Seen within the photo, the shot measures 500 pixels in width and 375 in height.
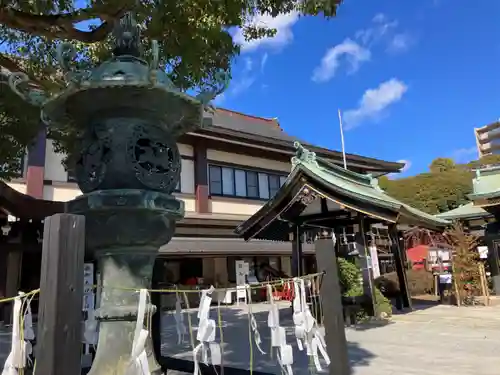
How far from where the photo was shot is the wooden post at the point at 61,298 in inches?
95.8

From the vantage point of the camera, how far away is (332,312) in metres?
3.86

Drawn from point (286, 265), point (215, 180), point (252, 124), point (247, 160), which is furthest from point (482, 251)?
point (252, 124)

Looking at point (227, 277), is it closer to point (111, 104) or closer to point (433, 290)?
point (433, 290)

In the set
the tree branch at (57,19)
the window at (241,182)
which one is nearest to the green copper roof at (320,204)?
the tree branch at (57,19)

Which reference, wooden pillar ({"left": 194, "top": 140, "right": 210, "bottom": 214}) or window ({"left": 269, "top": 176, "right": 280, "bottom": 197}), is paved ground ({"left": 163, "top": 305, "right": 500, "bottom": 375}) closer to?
wooden pillar ({"left": 194, "top": 140, "right": 210, "bottom": 214})

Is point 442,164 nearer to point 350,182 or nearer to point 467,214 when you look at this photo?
point 467,214

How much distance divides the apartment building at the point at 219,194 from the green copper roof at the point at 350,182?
6.00m

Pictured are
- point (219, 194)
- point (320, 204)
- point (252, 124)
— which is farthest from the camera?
point (252, 124)

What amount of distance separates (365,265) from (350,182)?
9.27 feet

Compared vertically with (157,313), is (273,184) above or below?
above

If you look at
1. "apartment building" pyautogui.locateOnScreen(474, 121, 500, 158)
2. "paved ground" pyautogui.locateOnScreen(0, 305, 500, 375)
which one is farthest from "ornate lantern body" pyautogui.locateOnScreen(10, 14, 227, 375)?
"apartment building" pyautogui.locateOnScreen(474, 121, 500, 158)

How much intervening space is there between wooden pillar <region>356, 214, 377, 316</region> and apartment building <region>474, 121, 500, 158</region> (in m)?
90.5

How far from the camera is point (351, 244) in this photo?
1204 cm

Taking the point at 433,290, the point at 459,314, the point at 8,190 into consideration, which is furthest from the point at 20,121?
the point at 433,290
